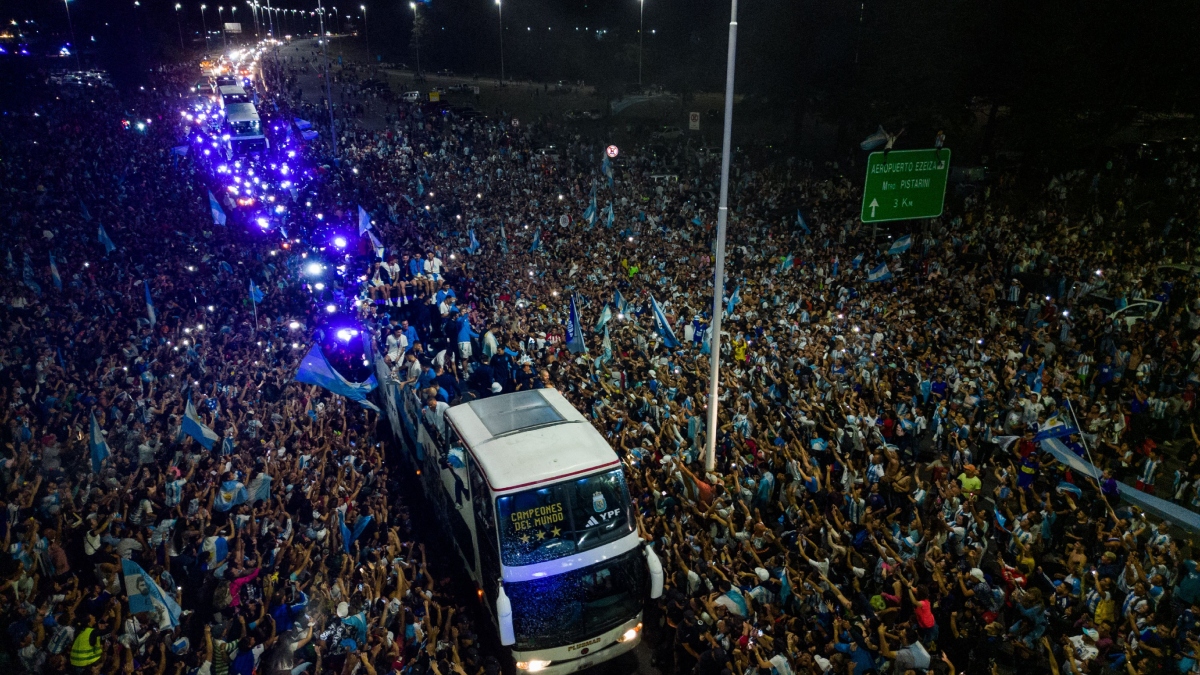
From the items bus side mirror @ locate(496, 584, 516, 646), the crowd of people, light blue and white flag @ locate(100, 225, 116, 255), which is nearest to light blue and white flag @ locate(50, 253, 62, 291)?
the crowd of people

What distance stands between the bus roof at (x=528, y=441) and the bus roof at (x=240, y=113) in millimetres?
31940

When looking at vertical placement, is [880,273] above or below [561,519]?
above

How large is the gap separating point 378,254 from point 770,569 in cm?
1545

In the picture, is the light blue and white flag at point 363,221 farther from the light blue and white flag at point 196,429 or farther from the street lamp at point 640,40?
the street lamp at point 640,40

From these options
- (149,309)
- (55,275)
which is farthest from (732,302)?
(55,275)

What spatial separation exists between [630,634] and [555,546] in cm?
140

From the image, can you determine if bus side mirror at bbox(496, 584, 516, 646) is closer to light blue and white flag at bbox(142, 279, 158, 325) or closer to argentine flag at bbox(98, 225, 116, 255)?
light blue and white flag at bbox(142, 279, 158, 325)

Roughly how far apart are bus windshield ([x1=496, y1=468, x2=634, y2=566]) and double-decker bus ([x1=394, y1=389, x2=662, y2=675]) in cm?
1

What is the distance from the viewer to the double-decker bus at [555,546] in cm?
756

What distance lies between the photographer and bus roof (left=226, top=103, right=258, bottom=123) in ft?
115

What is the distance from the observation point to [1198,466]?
1054cm

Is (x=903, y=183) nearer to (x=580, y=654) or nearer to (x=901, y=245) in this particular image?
(x=901, y=245)

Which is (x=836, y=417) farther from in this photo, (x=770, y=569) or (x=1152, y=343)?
(x=1152, y=343)

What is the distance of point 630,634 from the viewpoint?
8070 mm
